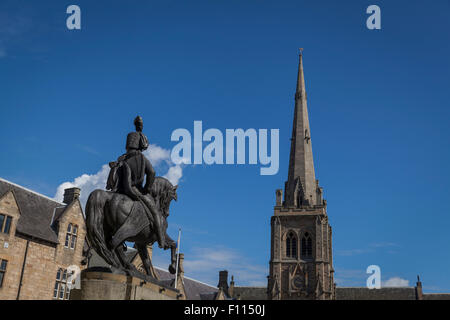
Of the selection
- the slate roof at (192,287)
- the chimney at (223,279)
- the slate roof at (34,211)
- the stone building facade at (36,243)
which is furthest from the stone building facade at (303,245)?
the slate roof at (34,211)

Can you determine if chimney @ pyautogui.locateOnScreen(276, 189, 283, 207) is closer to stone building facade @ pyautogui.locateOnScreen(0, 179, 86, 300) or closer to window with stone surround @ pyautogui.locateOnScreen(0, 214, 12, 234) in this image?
stone building facade @ pyautogui.locateOnScreen(0, 179, 86, 300)

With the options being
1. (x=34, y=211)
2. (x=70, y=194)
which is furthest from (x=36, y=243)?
(x=70, y=194)

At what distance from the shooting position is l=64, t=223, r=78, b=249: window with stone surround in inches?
1366

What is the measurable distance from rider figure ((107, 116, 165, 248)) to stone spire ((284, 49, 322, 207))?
6703 centimetres

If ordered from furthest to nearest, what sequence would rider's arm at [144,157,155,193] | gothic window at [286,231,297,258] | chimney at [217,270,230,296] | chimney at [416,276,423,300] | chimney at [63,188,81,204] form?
1. chimney at [217,270,230,296]
2. chimney at [416,276,423,300]
3. gothic window at [286,231,297,258]
4. chimney at [63,188,81,204]
5. rider's arm at [144,157,155,193]

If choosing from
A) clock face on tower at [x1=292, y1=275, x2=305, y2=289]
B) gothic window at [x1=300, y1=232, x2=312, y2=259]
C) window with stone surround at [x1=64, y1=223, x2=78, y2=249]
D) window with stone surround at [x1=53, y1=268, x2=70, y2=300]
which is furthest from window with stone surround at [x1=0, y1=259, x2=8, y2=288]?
gothic window at [x1=300, y1=232, x2=312, y2=259]

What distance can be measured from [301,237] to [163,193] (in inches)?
2568

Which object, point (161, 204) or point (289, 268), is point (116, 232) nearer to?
point (161, 204)

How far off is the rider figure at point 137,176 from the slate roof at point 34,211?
24.0 metres

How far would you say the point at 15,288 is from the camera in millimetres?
29516

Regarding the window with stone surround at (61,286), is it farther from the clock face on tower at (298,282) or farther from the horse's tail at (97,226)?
the clock face on tower at (298,282)

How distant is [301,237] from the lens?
72938 millimetres
